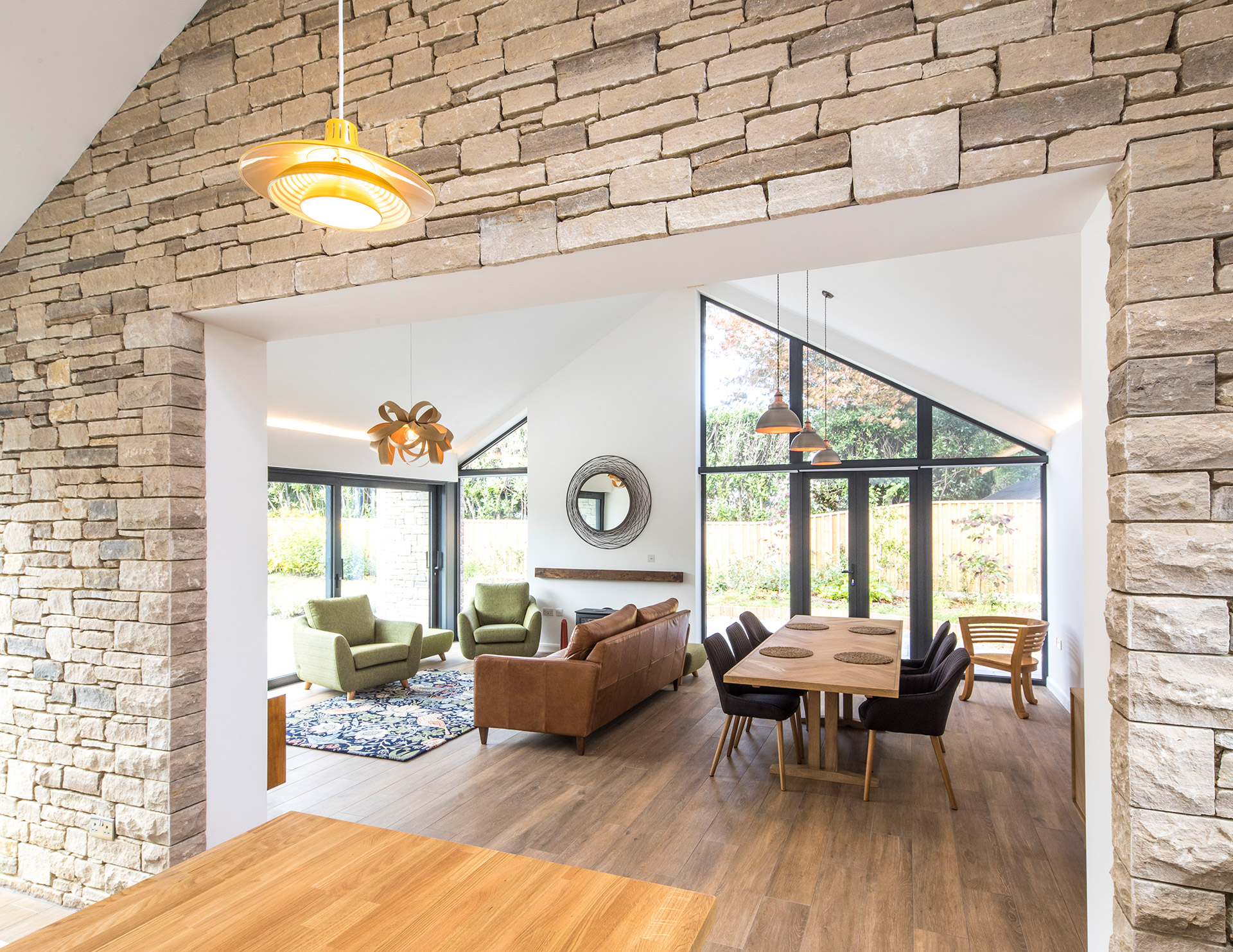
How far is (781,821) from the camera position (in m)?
3.68

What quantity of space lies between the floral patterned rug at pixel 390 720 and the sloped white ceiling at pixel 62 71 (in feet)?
11.8

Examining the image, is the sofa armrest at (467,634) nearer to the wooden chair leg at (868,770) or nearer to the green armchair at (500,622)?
the green armchair at (500,622)

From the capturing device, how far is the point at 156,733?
2607mm

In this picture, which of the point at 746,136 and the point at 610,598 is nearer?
the point at 746,136

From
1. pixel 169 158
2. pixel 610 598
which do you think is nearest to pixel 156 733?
pixel 169 158

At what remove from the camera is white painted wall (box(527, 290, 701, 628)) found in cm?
782

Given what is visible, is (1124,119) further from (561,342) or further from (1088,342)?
(561,342)

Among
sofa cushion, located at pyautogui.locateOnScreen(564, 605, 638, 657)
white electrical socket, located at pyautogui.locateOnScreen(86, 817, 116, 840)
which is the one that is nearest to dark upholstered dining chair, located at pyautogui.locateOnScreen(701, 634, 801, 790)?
sofa cushion, located at pyautogui.locateOnScreen(564, 605, 638, 657)

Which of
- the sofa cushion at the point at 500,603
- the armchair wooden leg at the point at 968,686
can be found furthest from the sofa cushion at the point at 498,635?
the armchair wooden leg at the point at 968,686

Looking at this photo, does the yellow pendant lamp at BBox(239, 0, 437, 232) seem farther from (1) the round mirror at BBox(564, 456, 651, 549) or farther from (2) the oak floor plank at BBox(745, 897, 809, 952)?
(1) the round mirror at BBox(564, 456, 651, 549)

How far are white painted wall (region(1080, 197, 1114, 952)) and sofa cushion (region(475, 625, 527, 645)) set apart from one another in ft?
19.8

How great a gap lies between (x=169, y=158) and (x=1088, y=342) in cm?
312

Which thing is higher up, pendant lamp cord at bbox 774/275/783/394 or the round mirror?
pendant lamp cord at bbox 774/275/783/394

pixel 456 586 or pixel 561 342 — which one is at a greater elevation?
pixel 561 342
